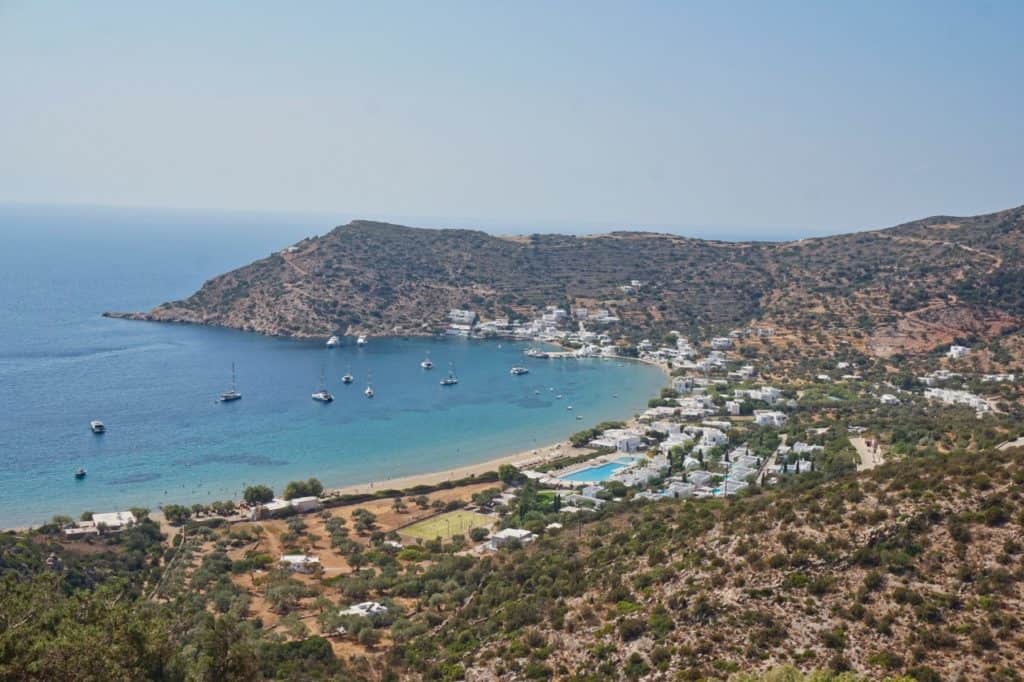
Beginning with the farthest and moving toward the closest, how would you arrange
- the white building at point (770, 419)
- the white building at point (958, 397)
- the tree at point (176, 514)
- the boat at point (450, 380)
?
the boat at point (450, 380)
the white building at point (770, 419)
the white building at point (958, 397)
the tree at point (176, 514)

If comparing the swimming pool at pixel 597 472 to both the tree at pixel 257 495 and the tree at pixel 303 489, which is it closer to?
the tree at pixel 303 489

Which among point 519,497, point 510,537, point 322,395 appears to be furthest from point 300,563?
point 322,395

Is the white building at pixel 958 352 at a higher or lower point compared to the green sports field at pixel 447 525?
higher

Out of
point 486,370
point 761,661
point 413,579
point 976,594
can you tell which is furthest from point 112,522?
point 486,370

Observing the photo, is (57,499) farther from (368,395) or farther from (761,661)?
(761,661)

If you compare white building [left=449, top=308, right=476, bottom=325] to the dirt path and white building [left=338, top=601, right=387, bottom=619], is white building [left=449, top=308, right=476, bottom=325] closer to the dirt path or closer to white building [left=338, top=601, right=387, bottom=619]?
the dirt path

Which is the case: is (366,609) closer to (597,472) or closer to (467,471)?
(467,471)

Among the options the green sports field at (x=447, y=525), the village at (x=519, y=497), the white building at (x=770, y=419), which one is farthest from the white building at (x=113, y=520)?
the white building at (x=770, y=419)

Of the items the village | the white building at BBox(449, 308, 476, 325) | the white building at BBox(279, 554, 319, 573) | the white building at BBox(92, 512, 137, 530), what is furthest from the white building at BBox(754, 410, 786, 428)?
→ the white building at BBox(449, 308, 476, 325)
